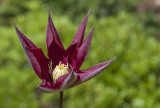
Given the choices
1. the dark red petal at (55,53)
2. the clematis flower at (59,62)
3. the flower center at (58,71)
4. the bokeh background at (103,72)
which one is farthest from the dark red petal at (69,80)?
the bokeh background at (103,72)

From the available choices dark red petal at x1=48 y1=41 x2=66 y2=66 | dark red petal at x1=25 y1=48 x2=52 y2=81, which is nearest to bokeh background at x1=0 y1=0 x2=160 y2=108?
dark red petal at x1=48 y1=41 x2=66 y2=66

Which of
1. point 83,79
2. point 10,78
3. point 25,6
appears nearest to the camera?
point 83,79

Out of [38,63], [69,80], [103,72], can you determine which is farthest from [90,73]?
[103,72]

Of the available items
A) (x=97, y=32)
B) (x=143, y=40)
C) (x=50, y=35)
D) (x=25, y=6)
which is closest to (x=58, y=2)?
(x=25, y=6)

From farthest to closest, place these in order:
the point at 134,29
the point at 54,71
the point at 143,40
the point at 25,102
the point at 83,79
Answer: the point at 134,29
the point at 143,40
the point at 25,102
the point at 54,71
the point at 83,79

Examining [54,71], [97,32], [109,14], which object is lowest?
[109,14]

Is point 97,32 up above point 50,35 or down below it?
below

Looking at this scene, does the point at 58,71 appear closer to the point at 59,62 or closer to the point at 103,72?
the point at 59,62

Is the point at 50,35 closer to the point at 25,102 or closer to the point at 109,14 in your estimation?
the point at 25,102
